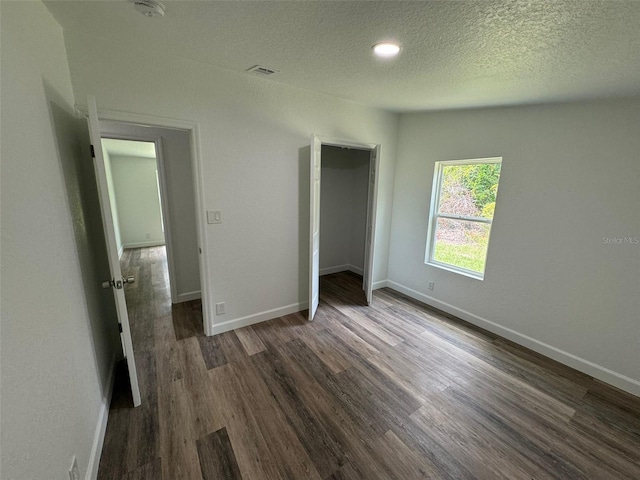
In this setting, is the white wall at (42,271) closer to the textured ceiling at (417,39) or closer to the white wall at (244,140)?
the white wall at (244,140)

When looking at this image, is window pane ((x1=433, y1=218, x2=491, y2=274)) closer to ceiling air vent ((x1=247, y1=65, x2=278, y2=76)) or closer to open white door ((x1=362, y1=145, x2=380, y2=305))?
open white door ((x1=362, y1=145, x2=380, y2=305))

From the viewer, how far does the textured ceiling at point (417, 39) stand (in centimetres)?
129

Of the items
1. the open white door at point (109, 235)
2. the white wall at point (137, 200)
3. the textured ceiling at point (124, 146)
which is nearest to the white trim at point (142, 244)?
the white wall at point (137, 200)

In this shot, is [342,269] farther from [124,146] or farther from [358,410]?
[124,146]

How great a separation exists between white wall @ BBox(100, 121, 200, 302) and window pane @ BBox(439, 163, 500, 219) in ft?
10.4

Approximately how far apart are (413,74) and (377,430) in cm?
261

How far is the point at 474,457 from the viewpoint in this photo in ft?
5.34

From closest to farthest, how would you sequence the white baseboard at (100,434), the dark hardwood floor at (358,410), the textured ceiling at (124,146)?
1. the white baseboard at (100,434)
2. the dark hardwood floor at (358,410)
3. the textured ceiling at (124,146)

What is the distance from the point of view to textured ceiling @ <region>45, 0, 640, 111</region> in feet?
4.25

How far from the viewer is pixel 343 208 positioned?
191 inches

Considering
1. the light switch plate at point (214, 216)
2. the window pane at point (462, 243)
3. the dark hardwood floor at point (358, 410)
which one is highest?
the light switch plate at point (214, 216)

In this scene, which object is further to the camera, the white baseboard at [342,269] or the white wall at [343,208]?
the white baseboard at [342,269]

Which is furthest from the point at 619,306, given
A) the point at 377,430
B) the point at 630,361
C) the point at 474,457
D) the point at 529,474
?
the point at 377,430

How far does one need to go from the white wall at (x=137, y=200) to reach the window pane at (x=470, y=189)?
22.1 ft
